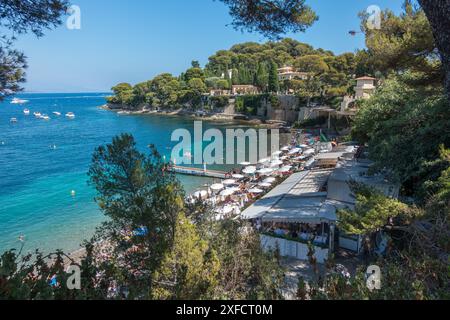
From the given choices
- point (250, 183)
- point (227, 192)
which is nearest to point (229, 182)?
point (250, 183)

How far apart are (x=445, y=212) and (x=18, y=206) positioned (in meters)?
20.2

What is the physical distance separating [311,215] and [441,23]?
5.36m

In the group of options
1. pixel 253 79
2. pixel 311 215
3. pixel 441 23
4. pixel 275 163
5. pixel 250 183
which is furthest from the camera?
pixel 253 79

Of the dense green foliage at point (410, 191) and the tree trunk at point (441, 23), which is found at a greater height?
the tree trunk at point (441, 23)

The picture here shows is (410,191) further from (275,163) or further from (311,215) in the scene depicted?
(275,163)

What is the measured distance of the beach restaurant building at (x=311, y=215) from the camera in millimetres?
7777

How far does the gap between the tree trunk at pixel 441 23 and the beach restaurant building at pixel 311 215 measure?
11.8ft

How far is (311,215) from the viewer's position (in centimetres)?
798

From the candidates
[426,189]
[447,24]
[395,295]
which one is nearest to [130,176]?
[395,295]

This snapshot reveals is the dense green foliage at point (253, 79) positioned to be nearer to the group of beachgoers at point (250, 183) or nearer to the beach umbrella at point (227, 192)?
the group of beachgoers at point (250, 183)

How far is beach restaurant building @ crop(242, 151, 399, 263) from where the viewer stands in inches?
306

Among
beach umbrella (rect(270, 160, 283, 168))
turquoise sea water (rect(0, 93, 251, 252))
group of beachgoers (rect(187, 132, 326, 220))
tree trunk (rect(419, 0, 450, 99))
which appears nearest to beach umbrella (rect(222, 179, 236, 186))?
group of beachgoers (rect(187, 132, 326, 220))

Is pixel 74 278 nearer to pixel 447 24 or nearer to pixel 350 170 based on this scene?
pixel 447 24

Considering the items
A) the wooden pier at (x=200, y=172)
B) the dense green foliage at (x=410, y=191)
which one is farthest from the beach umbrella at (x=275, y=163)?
the dense green foliage at (x=410, y=191)
